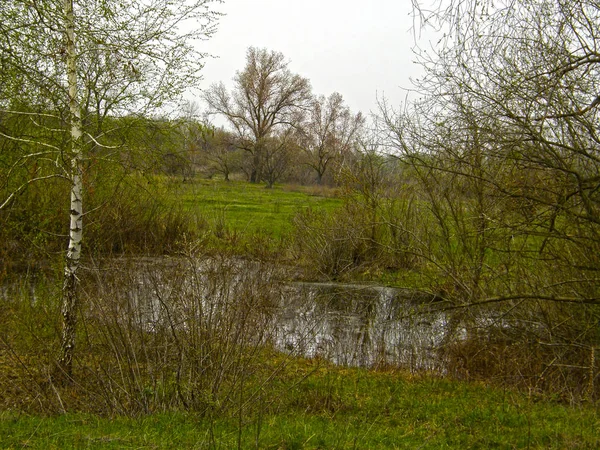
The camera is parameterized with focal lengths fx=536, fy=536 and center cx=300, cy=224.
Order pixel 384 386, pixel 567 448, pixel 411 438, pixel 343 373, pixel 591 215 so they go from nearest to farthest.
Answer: pixel 567 448
pixel 411 438
pixel 591 215
pixel 384 386
pixel 343 373

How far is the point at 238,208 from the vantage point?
24109mm

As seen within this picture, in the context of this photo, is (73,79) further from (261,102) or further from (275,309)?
(261,102)

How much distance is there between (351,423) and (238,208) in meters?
19.2

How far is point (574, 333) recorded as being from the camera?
7598mm

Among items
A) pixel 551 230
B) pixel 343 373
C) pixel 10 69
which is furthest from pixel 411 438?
pixel 10 69

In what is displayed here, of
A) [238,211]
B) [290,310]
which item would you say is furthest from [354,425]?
[238,211]

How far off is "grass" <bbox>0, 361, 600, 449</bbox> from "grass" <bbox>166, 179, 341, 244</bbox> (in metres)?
4.10

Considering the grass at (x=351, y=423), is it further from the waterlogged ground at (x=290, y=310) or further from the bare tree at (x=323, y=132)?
the bare tree at (x=323, y=132)

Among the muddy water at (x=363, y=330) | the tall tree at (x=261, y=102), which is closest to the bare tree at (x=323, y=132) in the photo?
the tall tree at (x=261, y=102)

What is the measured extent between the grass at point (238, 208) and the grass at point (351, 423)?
4103 mm

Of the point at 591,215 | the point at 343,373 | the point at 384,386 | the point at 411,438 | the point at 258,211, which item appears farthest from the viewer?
the point at 258,211

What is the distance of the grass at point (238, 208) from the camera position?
15258mm

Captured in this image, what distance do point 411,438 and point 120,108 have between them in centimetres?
498

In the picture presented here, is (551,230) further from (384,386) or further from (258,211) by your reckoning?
(258,211)
